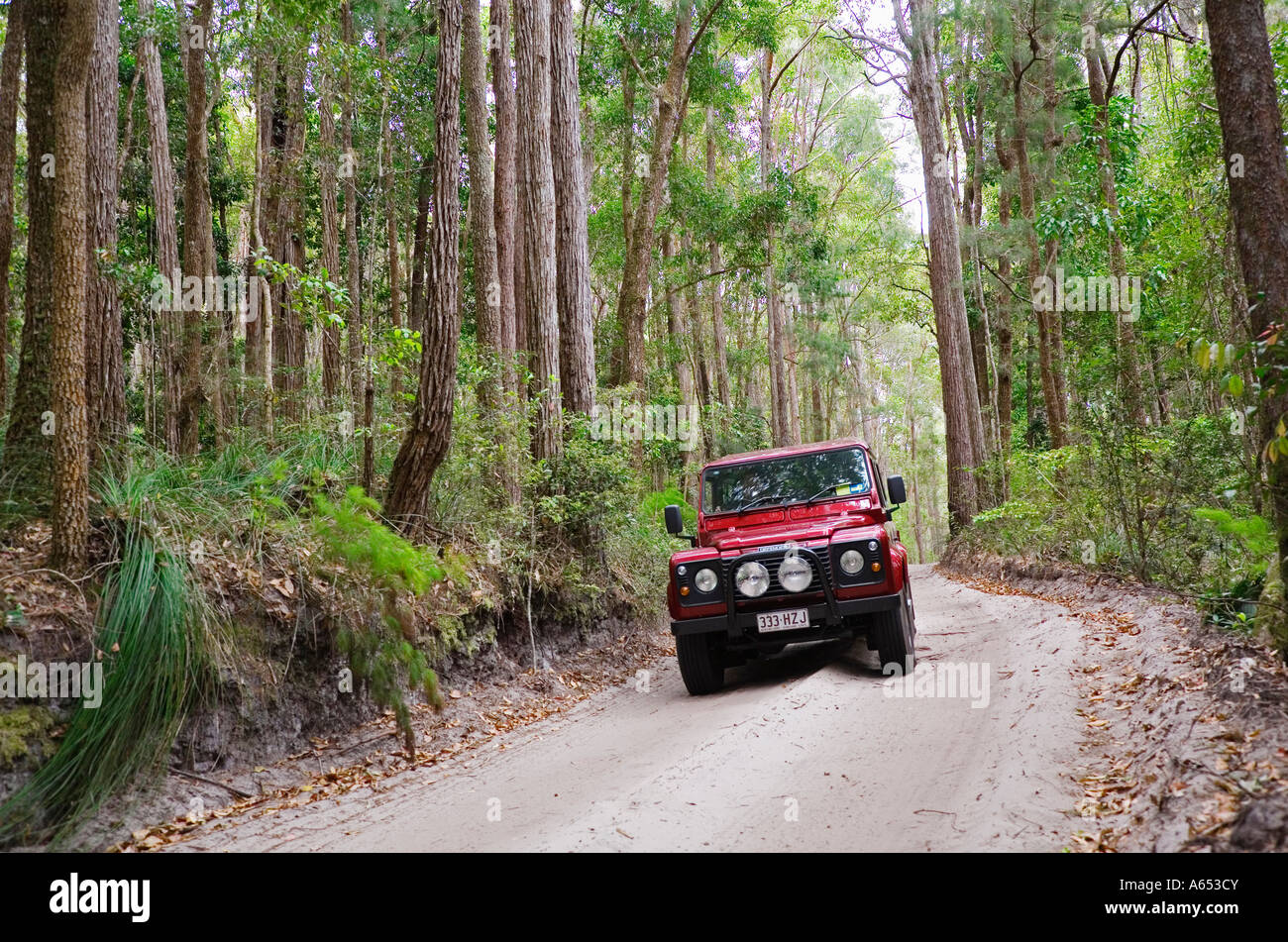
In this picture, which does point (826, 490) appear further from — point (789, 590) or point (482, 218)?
point (482, 218)

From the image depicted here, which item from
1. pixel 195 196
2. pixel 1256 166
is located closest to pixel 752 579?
pixel 1256 166

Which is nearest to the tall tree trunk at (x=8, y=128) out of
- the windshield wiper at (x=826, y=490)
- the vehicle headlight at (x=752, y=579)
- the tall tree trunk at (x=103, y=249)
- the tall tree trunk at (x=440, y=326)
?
the tall tree trunk at (x=103, y=249)

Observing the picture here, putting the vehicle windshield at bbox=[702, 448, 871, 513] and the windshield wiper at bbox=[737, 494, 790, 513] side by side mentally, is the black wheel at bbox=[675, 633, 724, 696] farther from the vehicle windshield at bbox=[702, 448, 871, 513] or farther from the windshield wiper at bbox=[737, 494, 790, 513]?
the vehicle windshield at bbox=[702, 448, 871, 513]

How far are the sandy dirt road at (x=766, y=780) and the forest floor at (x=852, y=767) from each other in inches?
0.7

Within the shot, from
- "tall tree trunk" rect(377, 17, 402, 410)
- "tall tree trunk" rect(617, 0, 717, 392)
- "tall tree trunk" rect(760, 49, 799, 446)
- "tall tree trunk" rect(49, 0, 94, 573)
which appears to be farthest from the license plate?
"tall tree trunk" rect(760, 49, 799, 446)

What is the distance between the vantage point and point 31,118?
640 centimetres

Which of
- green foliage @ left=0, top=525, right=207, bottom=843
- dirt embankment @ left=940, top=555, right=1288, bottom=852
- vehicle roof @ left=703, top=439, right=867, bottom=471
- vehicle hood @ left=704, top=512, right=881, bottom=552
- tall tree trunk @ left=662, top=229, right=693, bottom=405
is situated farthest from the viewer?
tall tree trunk @ left=662, top=229, right=693, bottom=405

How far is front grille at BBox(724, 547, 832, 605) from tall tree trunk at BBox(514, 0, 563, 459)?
4.84 m

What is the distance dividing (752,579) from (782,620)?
16.1 inches

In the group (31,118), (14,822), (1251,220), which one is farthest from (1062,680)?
(31,118)

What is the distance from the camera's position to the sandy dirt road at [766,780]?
161 inches

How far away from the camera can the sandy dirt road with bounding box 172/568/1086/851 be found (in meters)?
4.09
